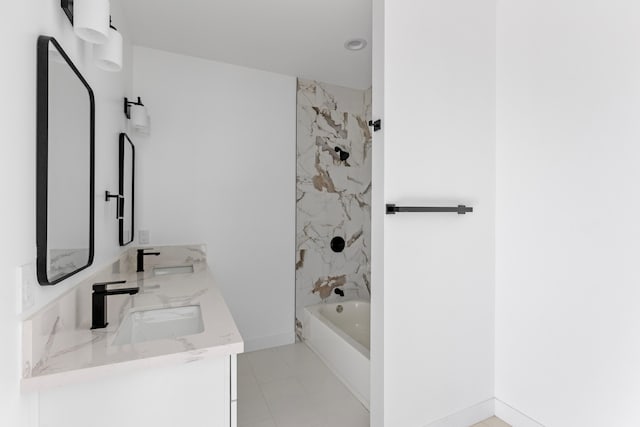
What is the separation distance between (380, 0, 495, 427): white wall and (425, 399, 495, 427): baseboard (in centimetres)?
2

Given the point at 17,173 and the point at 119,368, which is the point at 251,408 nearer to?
the point at 119,368

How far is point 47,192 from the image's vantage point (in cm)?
93

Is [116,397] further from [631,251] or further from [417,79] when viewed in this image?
[631,251]

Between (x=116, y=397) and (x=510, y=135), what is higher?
(x=510, y=135)

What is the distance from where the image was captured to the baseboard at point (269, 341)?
113 inches

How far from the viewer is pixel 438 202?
5.78ft

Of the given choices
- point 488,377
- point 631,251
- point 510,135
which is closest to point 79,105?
point 510,135

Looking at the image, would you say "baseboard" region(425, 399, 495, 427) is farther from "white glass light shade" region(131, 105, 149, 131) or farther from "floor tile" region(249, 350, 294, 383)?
"white glass light shade" region(131, 105, 149, 131)

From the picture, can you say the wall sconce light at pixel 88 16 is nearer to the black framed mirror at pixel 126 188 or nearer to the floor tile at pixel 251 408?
the black framed mirror at pixel 126 188

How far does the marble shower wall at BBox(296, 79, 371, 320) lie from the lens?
3119 mm

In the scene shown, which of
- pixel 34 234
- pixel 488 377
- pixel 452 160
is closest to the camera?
pixel 34 234

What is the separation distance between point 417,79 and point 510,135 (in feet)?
2.29

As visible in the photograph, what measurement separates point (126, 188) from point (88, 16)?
134 cm

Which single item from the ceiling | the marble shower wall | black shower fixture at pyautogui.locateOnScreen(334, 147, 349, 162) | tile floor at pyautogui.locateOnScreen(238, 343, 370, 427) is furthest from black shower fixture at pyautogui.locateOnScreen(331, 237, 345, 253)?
the ceiling
